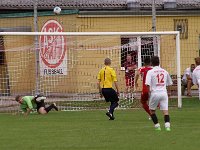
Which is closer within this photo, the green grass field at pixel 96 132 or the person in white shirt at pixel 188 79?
the green grass field at pixel 96 132

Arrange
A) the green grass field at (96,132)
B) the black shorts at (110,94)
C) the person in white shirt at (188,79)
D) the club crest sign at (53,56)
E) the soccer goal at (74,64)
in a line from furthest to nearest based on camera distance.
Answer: the person in white shirt at (188,79)
the club crest sign at (53,56)
the soccer goal at (74,64)
the black shorts at (110,94)
the green grass field at (96,132)

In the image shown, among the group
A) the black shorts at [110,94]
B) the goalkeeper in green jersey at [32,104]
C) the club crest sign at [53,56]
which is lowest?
the goalkeeper in green jersey at [32,104]

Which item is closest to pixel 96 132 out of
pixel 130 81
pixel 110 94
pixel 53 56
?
pixel 110 94

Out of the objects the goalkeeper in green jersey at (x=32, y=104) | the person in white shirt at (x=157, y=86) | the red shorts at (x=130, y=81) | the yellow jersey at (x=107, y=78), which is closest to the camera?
the person in white shirt at (x=157, y=86)

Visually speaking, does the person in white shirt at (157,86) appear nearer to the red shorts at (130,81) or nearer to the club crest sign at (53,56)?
the red shorts at (130,81)

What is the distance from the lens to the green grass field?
1498 centimetres

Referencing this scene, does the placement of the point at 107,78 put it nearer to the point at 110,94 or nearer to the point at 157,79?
the point at 110,94

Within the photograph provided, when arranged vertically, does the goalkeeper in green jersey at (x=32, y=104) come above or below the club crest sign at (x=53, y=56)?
below

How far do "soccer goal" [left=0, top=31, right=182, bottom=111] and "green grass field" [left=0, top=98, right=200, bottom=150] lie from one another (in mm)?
2498

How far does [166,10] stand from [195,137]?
1964 centimetres

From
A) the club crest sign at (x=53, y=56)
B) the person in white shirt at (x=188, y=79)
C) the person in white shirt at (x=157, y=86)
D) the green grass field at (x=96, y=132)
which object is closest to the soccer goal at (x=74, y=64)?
the club crest sign at (x=53, y=56)

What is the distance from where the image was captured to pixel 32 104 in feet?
83.9

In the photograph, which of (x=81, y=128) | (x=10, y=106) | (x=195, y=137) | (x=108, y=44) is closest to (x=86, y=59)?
(x=108, y=44)

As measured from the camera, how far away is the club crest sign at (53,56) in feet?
93.2
